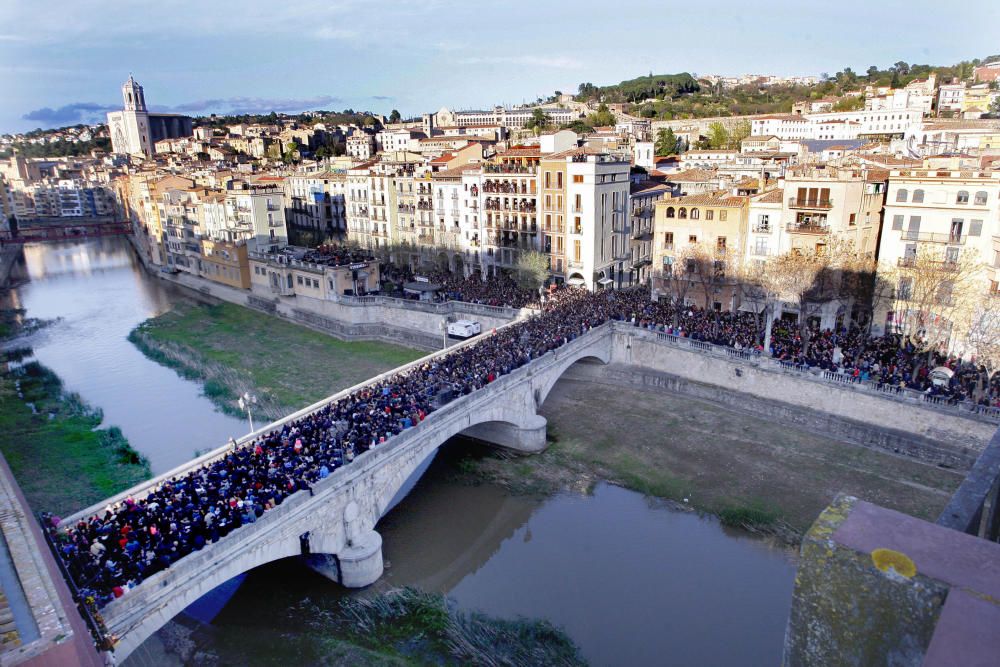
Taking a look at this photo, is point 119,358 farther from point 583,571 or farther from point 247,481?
point 583,571

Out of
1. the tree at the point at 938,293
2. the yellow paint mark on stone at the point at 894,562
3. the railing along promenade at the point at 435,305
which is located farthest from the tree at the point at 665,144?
the yellow paint mark on stone at the point at 894,562

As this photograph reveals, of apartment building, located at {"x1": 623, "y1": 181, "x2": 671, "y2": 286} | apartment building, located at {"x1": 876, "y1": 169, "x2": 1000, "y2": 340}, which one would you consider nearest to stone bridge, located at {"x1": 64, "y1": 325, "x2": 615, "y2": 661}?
apartment building, located at {"x1": 876, "y1": 169, "x2": 1000, "y2": 340}

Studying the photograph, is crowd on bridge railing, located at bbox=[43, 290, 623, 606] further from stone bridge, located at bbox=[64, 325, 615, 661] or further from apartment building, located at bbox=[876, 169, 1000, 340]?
apartment building, located at bbox=[876, 169, 1000, 340]

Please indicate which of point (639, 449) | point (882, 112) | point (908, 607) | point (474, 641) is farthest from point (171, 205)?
point (882, 112)

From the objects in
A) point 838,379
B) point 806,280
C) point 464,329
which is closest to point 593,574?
point 838,379

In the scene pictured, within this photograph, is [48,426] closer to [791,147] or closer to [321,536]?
[321,536]

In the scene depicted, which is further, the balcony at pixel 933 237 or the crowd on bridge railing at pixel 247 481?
the balcony at pixel 933 237

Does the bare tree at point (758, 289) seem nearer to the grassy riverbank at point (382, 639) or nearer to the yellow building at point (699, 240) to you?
the yellow building at point (699, 240)
